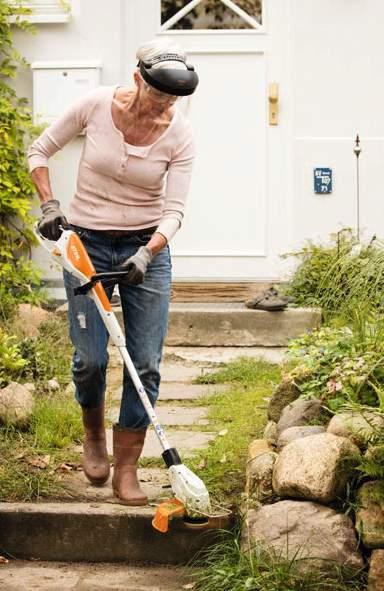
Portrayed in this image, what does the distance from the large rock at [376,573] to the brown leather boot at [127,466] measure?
3.53ft

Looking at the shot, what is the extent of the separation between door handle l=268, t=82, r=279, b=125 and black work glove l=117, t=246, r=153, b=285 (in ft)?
13.3

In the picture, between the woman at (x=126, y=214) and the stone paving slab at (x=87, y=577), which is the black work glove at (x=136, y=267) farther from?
the stone paving slab at (x=87, y=577)

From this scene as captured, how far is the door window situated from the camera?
348 inches

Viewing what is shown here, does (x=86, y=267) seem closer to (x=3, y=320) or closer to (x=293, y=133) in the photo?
(x=3, y=320)

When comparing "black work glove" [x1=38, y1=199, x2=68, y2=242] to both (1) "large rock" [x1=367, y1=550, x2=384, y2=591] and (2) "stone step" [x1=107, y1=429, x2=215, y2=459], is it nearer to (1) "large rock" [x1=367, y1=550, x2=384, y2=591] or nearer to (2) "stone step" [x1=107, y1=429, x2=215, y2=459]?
(2) "stone step" [x1=107, y1=429, x2=215, y2=459]

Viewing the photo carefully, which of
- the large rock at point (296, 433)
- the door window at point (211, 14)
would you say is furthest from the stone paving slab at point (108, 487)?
the door window at point (211, 14)

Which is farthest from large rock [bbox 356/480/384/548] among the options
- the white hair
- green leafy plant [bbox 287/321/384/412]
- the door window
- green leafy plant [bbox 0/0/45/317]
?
the door window

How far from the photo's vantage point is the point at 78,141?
869cm

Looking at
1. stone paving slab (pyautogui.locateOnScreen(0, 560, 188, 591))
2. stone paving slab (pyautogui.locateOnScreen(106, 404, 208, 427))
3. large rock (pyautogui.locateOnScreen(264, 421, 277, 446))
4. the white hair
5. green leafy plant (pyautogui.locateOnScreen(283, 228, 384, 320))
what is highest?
the white hair

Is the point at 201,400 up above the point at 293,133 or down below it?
below

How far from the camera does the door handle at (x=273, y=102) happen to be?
28.7 feet

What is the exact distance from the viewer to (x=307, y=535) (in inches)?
181

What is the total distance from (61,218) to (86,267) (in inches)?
8.7

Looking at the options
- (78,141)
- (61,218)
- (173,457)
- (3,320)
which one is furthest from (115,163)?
(78,141)
